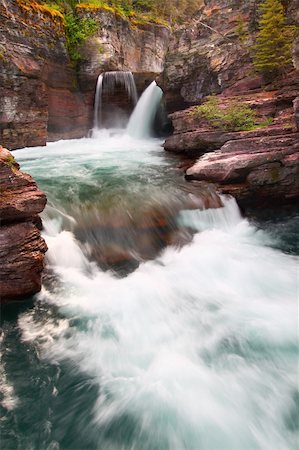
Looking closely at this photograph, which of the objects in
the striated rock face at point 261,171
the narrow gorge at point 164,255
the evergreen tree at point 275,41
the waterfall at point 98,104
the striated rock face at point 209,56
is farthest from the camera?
the waterfall at point 98,104

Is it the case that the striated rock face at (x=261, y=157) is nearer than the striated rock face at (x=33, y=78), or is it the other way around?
the striated rock face at (x=261, y=157)

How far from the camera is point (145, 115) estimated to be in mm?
16312

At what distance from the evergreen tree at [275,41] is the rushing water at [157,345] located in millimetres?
6238

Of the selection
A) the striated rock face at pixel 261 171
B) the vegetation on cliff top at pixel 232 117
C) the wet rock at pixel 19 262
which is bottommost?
the wet rock at pixel 19 262

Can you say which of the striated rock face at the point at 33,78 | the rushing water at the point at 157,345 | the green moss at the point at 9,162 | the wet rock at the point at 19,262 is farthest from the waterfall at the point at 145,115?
the wet rock at the point at 19,262

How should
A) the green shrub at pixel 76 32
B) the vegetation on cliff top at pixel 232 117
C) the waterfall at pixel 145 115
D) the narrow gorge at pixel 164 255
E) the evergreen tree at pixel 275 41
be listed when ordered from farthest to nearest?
the waterfall at pixel 145 115 → the green shrub at pixel 76 32 → the evergreen tree at pixel 275 41 → the vegetation on cliff top at pixel 232 117 → the narrow gorge at pixel 164 255

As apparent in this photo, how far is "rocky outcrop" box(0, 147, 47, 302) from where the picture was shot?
4234 millimetres

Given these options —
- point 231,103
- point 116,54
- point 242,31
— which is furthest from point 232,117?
point 116,54

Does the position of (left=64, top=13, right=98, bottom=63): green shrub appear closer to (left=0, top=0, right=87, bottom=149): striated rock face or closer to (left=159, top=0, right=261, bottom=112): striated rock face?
(left=0, top=0, right=87, bottom=149): striated rock face

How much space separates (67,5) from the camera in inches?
624

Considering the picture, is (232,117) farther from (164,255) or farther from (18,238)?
(18,238)

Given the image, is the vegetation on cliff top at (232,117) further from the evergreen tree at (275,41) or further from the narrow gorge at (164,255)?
the evergreen tree at (275,41)

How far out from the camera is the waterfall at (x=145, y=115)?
16.2 meters

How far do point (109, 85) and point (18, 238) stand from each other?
13.8m
